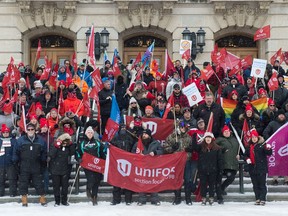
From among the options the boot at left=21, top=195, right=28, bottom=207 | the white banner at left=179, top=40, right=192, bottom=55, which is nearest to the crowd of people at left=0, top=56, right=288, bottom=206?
the boot at left=21, top=195, right=28, bottom=207

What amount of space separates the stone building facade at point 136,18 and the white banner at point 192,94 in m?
8.39

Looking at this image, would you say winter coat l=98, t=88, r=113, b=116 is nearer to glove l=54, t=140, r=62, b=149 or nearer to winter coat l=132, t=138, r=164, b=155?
winter coat l=132, t=138, r=164, b=155

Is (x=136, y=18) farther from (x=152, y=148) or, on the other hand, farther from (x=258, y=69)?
(x=152, y=148)

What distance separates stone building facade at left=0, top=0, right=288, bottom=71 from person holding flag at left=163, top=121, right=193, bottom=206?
1048 cm

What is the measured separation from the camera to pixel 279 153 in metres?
13.6

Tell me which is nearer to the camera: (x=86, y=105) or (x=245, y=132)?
(x=245, y=132)

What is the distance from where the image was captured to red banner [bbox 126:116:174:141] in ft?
47.3

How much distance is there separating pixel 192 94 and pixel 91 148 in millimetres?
3437

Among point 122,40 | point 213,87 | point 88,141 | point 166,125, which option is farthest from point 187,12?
point 88,141

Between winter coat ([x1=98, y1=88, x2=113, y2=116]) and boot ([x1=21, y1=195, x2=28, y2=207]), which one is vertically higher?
winter coat ([x1=98, y1=88, x2=113, y2=116])

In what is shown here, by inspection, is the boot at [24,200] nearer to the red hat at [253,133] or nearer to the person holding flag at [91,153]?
the person holding flag at [91,153]

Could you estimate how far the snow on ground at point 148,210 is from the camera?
38.9ft

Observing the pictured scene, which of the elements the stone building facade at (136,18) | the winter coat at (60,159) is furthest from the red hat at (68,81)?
the stone building facade at (136,18)

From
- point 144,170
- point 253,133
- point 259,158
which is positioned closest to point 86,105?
point 144,170
